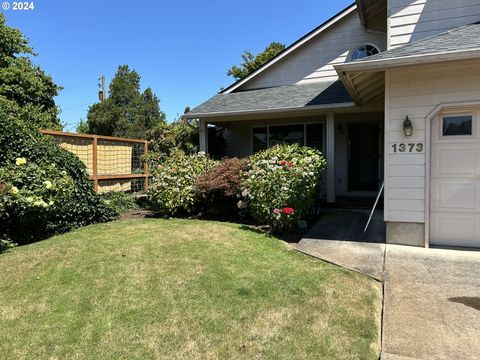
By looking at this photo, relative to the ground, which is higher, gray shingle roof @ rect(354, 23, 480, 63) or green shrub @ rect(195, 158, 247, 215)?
gray shingle roof @ rect(354, 23, 480, 63)

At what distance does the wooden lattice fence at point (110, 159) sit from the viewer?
8492mm

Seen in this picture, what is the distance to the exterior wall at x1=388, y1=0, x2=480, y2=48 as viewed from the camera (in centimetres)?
645

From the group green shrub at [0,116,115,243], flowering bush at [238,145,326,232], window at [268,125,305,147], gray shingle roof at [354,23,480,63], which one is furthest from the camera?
window at [268,125,305,147]

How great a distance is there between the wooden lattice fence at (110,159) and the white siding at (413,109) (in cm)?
720

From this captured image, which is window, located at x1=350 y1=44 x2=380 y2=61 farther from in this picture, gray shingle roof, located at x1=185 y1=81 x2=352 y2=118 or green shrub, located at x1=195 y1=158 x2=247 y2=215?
green shrub, located at x1=195 y1=158 x2=247 y2=215

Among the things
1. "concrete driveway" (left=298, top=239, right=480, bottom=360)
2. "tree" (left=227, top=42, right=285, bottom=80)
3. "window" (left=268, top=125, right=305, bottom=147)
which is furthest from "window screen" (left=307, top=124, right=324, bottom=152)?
"tree" (left=227, top=42, right=285, bottom=80)

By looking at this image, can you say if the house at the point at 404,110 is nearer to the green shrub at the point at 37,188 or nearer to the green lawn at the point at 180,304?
the green lawn at the point at 180,304

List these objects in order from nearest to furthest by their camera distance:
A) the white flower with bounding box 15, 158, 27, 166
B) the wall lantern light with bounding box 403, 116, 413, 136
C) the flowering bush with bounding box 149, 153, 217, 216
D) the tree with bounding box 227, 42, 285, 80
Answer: the wall lantern light with bounding box 403, 116, 413, 136, the white flower with bounding box 15, 158, 27, 166, the flowering bush with bounding box 149, 153, 217, 216, the tree with bounding box 227, 42, 285, 80

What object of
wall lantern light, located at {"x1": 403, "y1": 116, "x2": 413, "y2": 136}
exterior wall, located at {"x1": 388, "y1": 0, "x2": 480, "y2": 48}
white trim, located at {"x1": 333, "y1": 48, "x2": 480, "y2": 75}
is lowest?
wall lantern light, located at {"x1": 403, "y1": 116, "x2": 413, "y2": 136}

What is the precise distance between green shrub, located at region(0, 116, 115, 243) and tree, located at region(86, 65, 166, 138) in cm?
2740

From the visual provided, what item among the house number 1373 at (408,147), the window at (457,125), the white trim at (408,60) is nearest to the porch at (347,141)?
the house number 1373 at (408,147)

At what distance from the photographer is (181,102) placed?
3594cm

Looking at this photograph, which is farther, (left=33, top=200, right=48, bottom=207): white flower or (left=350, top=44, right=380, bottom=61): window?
(left=350, top=44, right=380, bottom=61): window

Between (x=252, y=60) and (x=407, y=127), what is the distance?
2577cm
